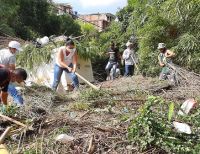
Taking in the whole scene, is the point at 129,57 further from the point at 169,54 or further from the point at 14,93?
the point at 14,93

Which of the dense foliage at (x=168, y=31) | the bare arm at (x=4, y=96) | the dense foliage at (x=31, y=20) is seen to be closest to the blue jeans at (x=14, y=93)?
the bare arm at (x=4, y=96)

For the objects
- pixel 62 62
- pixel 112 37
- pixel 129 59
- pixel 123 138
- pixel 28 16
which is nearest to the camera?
pixel 123 138

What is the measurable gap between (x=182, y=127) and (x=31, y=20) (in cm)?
1749

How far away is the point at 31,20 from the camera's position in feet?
72.9

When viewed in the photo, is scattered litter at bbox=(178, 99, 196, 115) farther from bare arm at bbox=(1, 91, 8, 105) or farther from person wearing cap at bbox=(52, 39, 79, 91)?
person wearing cap at bbox=(52, 39, 79, 91)

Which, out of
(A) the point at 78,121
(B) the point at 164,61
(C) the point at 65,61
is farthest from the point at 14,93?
(B) the point at 164,61

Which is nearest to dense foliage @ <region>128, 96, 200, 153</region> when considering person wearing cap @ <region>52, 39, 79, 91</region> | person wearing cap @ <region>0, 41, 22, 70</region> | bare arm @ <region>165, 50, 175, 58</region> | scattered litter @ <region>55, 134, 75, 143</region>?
scattered litter @ <region>55, 134, 75, 143</region>

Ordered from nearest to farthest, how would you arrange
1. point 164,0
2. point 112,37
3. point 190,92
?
1. point 190,92
2. point 164,0
3. point 112,37

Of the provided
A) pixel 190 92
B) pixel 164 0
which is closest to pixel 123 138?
pixel 190 92

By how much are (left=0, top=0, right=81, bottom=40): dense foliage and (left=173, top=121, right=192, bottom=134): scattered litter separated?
12.2 metres

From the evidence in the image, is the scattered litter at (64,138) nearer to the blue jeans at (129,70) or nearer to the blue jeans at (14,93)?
the blue jeans at (14,93)

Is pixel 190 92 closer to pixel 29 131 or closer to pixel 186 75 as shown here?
pixel 186 75

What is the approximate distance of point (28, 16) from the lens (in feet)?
72.5

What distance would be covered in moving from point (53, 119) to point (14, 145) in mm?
672
